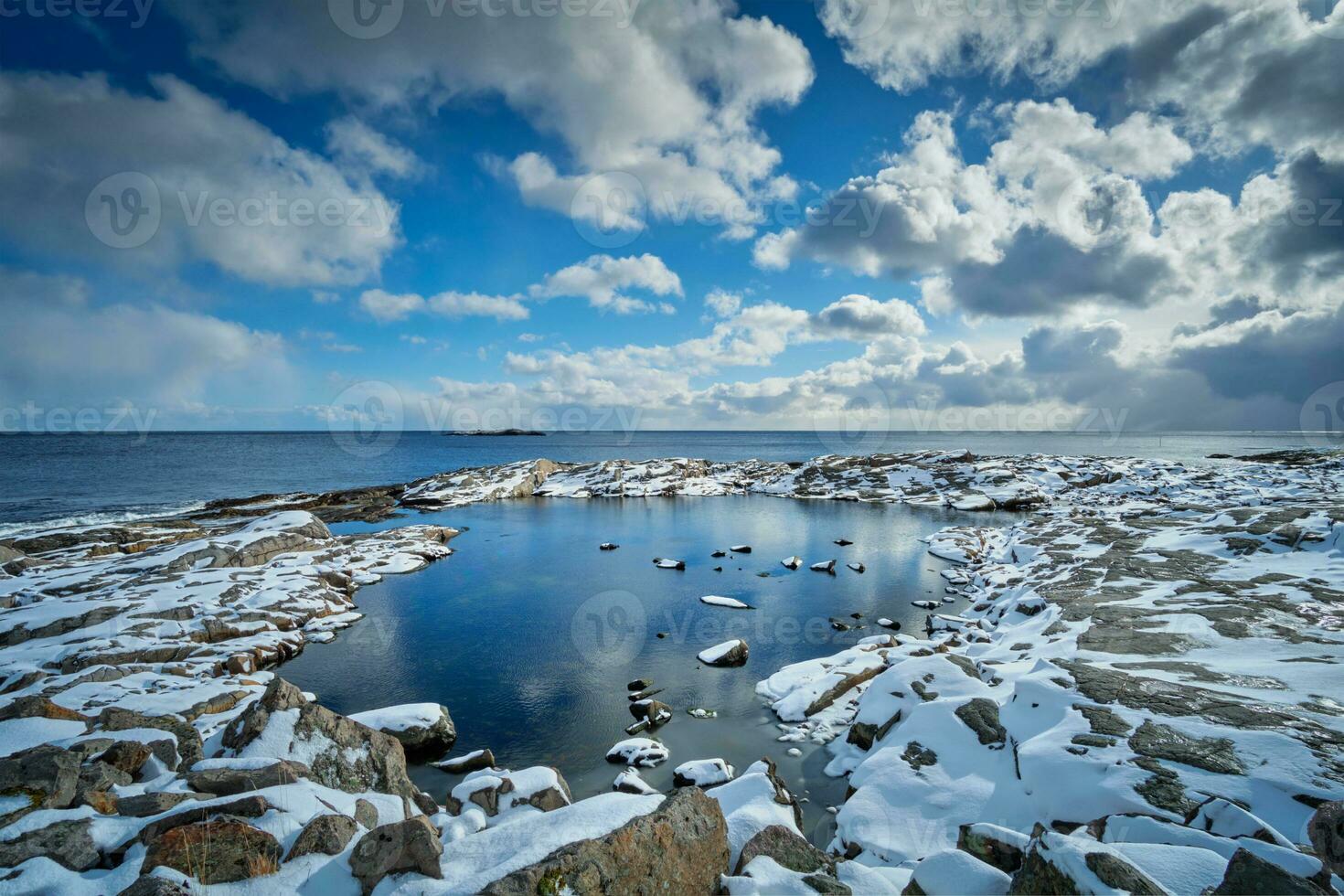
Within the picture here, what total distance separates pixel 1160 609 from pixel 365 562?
41.1 m

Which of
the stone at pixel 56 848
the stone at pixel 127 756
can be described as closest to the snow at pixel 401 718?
the stone at pixel 127 756

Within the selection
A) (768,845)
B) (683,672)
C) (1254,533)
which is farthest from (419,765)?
(1254,533)

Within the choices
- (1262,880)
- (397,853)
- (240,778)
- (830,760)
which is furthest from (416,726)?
(1262,880)

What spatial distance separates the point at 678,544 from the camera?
43.2 m

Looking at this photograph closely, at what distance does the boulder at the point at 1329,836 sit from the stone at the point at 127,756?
18.6m

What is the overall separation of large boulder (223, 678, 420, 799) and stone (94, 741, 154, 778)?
130cm

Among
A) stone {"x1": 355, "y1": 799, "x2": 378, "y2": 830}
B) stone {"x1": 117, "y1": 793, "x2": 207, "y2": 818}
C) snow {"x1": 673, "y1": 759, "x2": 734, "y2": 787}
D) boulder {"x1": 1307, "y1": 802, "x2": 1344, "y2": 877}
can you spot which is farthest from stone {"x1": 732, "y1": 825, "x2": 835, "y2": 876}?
stone {"x1": 117, "y1": 793, "x2": 207, "y2": 818}

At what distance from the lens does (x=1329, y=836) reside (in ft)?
19.5

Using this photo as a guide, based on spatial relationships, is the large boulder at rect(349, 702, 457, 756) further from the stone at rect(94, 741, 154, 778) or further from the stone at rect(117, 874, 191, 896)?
the stone at rect(117, 874, 191, 896)

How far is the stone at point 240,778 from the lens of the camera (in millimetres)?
8320

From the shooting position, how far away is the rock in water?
65.7 feet

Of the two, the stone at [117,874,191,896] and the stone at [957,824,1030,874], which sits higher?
the stone at [117,874,191,896]

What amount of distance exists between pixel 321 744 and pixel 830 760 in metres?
12.3

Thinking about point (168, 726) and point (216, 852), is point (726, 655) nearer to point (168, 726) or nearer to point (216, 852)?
point (216, 852)
